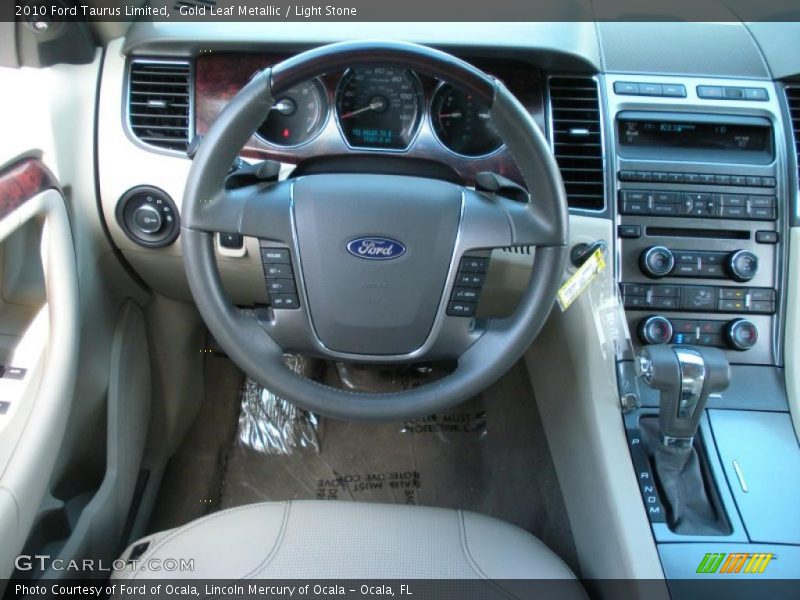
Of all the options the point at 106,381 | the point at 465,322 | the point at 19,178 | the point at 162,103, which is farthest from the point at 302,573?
the point at 162,103

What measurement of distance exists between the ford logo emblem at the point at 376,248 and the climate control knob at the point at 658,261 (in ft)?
1.70

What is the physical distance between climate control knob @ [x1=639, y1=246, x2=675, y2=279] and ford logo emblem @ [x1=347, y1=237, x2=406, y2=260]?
0.52m

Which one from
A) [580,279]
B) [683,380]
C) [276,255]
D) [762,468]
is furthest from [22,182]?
[762,468]

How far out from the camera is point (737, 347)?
1.32 metres

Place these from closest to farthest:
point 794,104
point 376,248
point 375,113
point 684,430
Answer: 1. point 376,248
2. point 684,430
3. point 375,113
4. point 794,104

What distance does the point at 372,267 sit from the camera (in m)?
1.05

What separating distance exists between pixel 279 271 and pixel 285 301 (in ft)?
0.15

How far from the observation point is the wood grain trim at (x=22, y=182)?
1.04 metres

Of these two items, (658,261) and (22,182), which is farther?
(658,261)

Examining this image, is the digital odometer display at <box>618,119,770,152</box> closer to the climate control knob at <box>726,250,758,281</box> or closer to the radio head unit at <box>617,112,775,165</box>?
the radio head unit at <box>617,112,775,165</box>

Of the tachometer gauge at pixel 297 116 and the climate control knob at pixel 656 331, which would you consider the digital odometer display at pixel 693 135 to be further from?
the tachometer gauge at pixel 297 116

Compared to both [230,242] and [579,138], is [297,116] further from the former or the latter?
[579,138]

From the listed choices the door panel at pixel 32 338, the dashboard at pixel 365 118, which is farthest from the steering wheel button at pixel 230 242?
the door panel at pixel 32 338

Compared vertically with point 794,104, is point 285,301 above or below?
below
